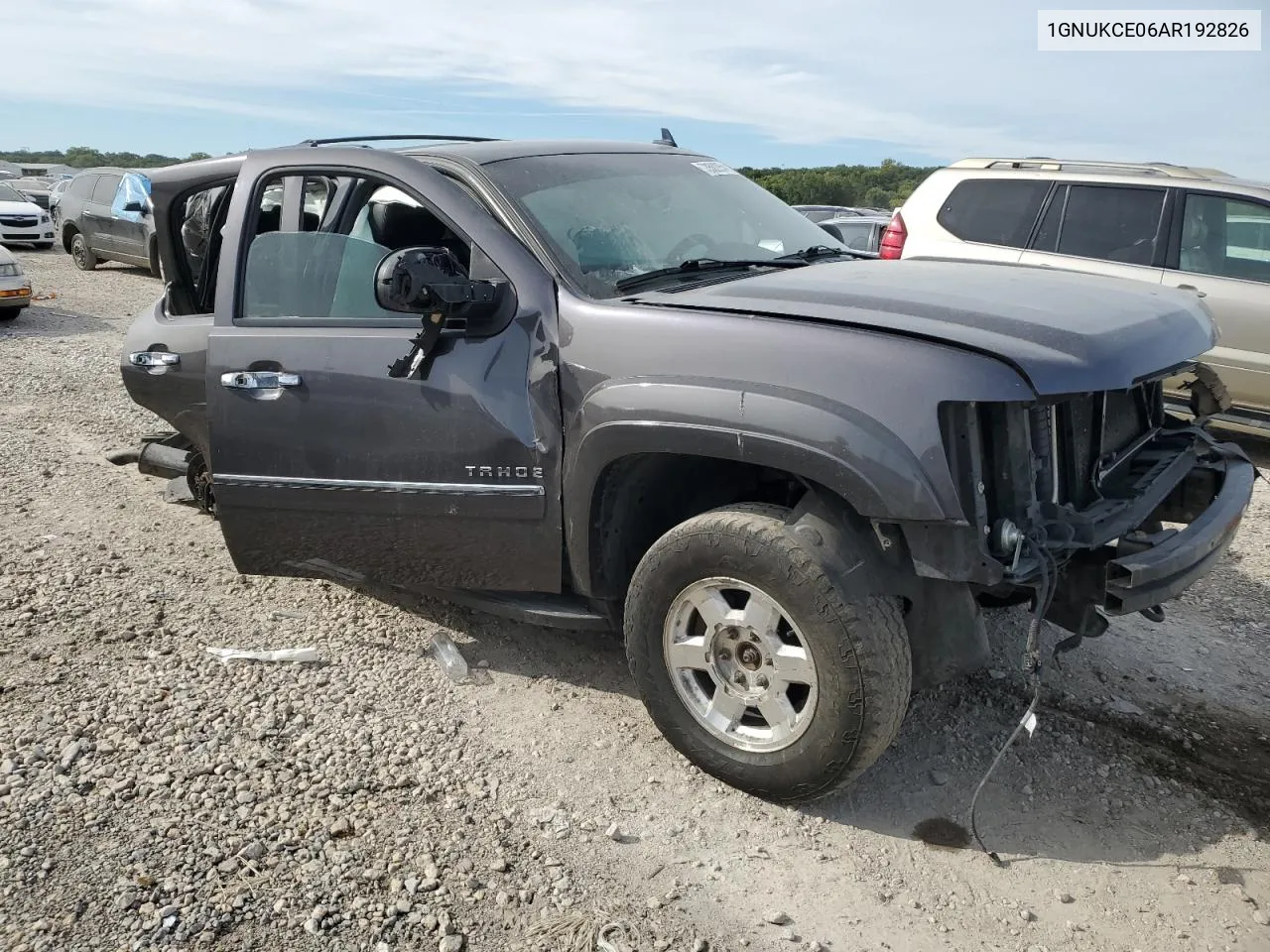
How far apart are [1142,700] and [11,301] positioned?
12.6m

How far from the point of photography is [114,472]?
6371mm

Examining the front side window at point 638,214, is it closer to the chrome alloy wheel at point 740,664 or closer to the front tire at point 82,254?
the chrome alloy wheel at point 740,664

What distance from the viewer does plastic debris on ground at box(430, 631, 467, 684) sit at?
3.91 m

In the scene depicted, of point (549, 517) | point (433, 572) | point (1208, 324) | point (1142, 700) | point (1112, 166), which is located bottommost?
point (1142, 700)

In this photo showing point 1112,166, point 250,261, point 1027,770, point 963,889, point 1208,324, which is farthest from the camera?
point 1112,166

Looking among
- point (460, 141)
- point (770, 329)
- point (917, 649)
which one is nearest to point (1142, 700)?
point (917, 649)

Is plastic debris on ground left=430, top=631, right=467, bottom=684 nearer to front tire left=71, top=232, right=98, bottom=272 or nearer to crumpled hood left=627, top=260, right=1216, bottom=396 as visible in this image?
crumpled hood left=627, top=260, right=1216, bottom=396

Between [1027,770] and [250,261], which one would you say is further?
[250,261]

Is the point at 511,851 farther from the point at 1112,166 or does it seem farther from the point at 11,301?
the point at 11,301

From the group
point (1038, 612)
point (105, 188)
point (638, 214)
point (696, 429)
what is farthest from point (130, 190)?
point (1038, 612)

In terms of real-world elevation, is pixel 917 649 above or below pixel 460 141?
below

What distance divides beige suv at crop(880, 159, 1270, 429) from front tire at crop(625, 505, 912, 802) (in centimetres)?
423

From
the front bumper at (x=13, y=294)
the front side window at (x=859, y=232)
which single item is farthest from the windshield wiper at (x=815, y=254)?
the front bumper at (x=13, y=294)

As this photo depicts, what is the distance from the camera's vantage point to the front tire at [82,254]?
1822cm
